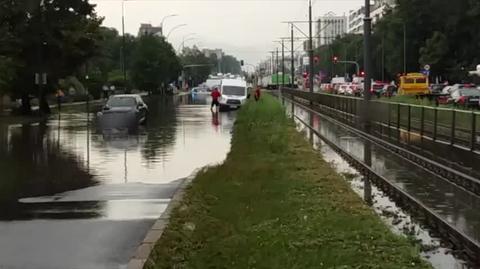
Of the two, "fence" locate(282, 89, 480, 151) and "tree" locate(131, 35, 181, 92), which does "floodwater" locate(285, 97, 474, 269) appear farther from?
"tree" locate(131, 35, 181, 92)

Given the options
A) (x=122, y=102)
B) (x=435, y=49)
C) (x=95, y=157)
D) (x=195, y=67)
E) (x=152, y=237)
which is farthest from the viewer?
(x=195, y=67)

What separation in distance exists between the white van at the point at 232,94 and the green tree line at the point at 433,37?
38.6m

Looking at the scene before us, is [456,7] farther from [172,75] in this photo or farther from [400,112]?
[400,112]

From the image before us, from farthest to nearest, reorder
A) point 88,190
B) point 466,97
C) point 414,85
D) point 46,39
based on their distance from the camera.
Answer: point 414,85
point 466,97
point 46,39
point 88,190

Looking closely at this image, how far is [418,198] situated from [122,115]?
22.8 m

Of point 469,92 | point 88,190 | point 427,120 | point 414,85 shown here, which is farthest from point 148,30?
point 88,190

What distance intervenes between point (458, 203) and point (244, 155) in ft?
22.4

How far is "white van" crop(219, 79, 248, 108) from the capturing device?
172 feet

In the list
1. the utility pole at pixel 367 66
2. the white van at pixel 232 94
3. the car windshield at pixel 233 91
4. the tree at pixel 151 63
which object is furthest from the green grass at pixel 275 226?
the tree at pixel 151 63

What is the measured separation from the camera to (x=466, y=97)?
46125mm

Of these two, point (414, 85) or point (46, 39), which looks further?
point (414, 85)

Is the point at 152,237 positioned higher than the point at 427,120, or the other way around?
the point at 427,120

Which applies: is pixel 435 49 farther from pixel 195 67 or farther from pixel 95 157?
pixel 195 67

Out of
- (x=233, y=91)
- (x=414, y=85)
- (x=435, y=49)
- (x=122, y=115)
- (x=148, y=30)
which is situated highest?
(x=148, y=30)
